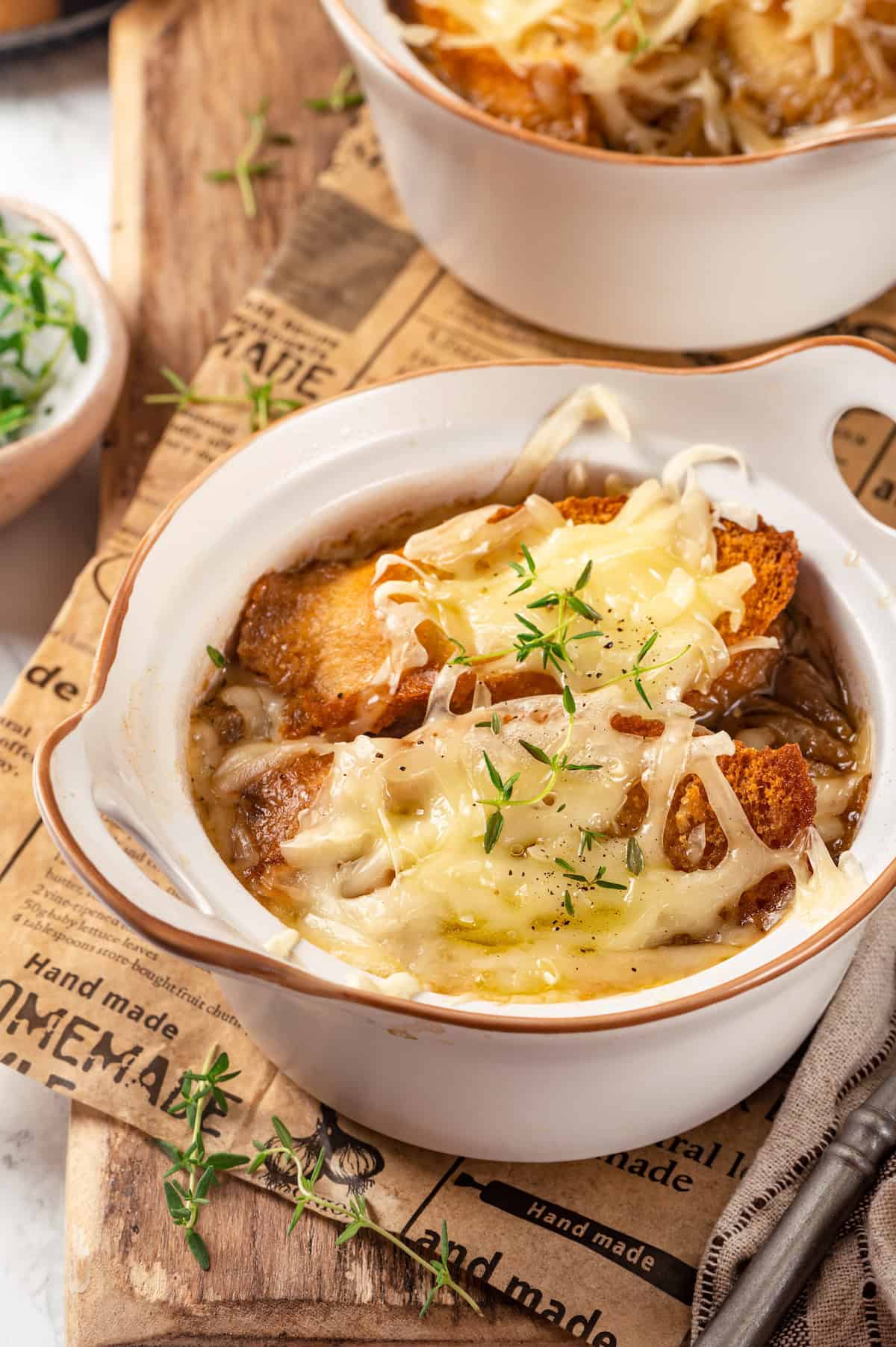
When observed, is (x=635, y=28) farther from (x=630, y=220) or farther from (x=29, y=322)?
(x=29, y=322)

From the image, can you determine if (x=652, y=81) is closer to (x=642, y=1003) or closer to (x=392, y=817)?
(x=392, y=817)

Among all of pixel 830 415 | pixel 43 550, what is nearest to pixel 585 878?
pixel 830 415

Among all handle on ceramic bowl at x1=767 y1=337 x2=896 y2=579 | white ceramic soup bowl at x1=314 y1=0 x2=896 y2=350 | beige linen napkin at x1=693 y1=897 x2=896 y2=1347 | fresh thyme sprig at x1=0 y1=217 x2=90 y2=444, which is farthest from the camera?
fresh thyme sprig at x1=0 y1=217 x2=90 y2=444

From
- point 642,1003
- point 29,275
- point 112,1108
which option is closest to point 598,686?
point 642,1003

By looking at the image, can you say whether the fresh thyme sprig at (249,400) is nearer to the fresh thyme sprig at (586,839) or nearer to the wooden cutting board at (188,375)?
the wooden cutting board at (188,375)

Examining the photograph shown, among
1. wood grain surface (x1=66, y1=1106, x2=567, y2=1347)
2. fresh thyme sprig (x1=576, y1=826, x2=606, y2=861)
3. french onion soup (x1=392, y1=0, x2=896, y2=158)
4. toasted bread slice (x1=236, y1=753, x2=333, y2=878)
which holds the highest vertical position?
french onion soup (x1=392, y1=0, x2=896, y2=158)

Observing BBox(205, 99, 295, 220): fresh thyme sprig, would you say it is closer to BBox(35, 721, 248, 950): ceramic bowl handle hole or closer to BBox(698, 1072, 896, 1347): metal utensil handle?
BBox(35, 721, 248, 950): ceramic bowl handle hole

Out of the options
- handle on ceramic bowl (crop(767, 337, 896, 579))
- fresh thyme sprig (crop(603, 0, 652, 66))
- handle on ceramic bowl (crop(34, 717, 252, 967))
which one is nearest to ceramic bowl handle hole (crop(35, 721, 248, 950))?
handle on ceramic bowl (crop(34, 717, 252, 967))
